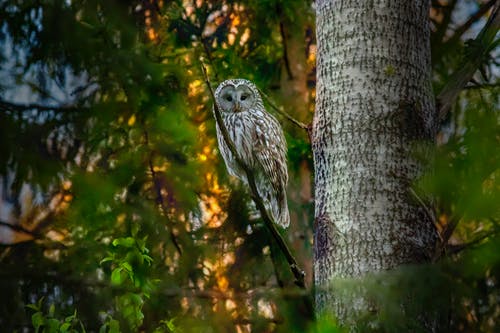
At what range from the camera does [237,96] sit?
4.65 m

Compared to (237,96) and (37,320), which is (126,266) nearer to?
(37,320)

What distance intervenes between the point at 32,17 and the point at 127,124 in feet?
6.22

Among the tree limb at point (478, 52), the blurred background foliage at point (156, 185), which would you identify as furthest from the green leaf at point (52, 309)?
the tree limb at point (478, 52)

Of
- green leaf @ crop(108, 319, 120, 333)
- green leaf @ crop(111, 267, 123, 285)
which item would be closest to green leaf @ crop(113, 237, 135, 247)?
green leaf @ crop(111, 267, 123, 285)

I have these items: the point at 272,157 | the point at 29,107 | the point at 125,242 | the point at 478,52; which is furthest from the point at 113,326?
the point at 272,157

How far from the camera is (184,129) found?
3.90 m

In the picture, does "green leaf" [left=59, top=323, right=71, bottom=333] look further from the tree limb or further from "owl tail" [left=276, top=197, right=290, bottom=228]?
"owl tail" [left=276, top=197, right=290, bottom=228]

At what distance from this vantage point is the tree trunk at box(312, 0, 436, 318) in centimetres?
252

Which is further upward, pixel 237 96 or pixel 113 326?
pixel 237 96

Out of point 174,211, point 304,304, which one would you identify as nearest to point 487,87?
point 304,304

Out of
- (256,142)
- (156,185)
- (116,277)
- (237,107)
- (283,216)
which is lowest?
(116,277)

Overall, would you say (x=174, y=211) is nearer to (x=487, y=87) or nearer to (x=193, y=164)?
(x=193, y=164)

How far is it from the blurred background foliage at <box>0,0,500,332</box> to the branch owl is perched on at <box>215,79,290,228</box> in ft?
0.81

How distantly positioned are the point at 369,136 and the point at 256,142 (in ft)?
6.49
